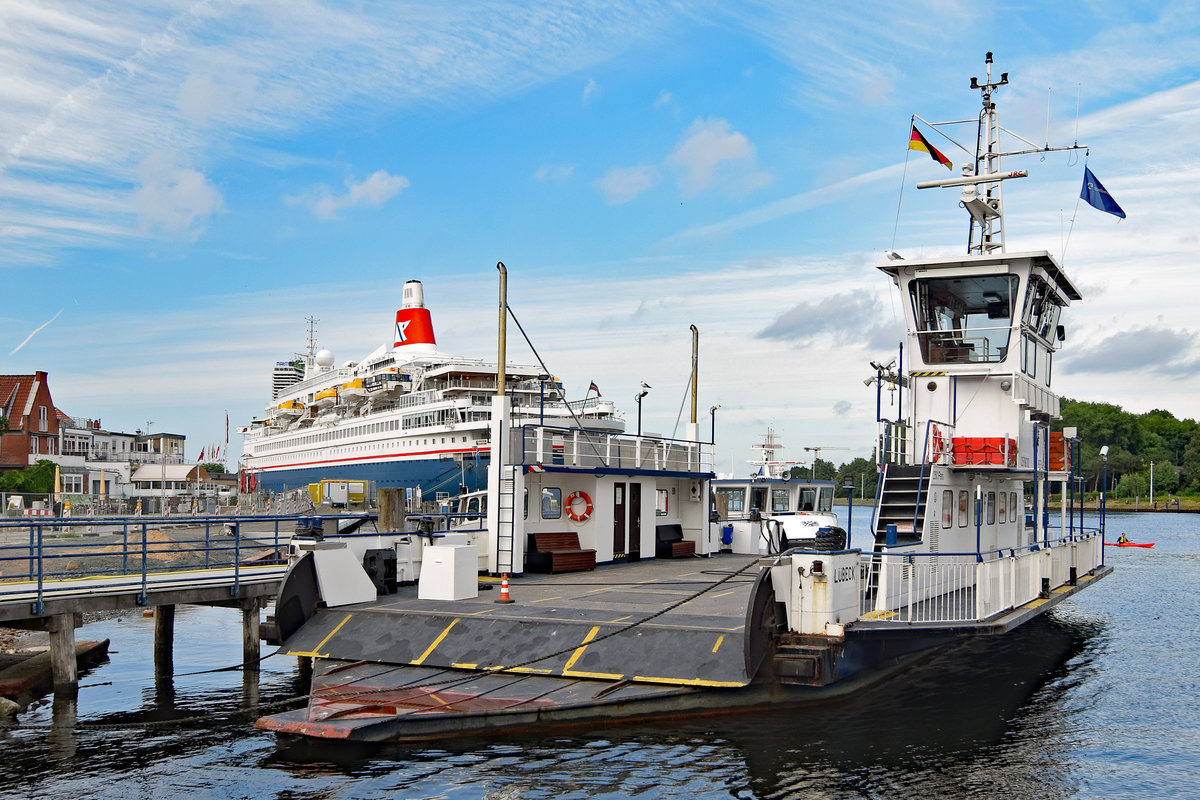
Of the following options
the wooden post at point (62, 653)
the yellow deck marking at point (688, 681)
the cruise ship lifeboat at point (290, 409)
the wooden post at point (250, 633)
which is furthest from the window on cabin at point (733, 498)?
the cruise ship lifeboat at point (290, 409)

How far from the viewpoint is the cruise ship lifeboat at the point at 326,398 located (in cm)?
9419

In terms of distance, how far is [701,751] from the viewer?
40.4 ft

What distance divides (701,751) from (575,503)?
34.0ft

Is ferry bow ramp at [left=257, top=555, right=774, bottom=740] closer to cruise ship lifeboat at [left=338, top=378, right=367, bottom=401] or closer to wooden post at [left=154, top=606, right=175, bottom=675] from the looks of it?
wooden post at [left=154, top=606, right=175, bottom=675]

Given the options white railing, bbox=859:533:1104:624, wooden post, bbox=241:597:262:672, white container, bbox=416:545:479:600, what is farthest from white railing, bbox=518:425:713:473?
white railing, bbox=859:533:1104:624

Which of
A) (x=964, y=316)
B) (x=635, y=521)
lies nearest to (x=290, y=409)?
(x=635, y=521)

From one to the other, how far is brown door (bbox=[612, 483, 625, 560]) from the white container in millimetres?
6859

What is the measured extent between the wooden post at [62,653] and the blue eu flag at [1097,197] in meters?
22.9

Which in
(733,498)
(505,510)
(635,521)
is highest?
(505,510)

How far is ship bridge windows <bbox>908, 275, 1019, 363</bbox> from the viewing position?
21312 mm

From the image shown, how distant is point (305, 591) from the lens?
1551 centimetres

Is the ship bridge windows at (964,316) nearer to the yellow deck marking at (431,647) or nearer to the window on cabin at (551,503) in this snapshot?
the window on cabin at (551,503)

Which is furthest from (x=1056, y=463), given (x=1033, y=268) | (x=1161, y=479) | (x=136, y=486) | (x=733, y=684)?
(x=1161, y=479)

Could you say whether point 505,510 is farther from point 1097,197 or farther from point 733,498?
point 1097,197
